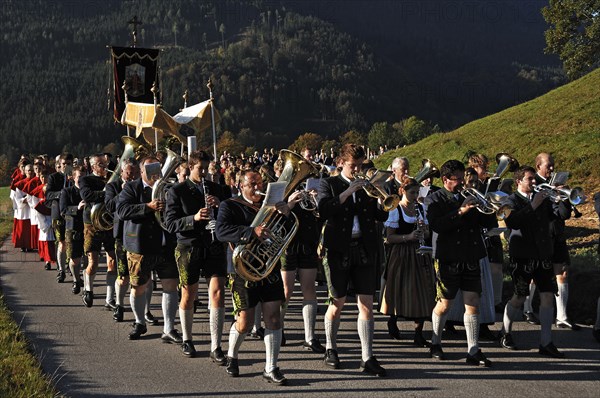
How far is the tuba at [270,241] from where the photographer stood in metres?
6.31

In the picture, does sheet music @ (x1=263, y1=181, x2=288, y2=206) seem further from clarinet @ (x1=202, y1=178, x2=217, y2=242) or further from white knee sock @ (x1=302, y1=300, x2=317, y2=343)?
white knee sock @ (x1=302, y1=300, x2=317, y2=343)

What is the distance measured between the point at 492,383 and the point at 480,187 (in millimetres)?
3032

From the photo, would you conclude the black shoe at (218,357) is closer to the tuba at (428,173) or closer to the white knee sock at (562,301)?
the tuba at (428,173)

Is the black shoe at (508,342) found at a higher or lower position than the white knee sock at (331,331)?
lower

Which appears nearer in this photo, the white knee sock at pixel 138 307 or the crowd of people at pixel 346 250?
the crowd of people at pixel 346 250

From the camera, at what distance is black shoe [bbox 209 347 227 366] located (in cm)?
712

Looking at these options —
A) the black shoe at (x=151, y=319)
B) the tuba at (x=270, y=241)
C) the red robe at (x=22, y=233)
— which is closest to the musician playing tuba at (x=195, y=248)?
the tuba at (x=270, y=241)

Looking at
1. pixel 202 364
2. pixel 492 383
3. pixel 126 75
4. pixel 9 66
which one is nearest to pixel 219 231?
pixel 202 364

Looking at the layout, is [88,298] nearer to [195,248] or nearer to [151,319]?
[151,319]

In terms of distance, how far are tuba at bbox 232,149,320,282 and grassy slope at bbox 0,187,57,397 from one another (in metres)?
1.95

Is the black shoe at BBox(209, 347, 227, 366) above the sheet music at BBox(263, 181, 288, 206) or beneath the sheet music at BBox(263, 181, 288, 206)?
beneath

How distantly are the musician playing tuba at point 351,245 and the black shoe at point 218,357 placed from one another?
1044 mm

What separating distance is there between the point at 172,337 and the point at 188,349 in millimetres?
632

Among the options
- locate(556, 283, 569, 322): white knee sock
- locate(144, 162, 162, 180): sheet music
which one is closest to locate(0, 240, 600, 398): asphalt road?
locate(556, 283, 569, 322): white knee sock
